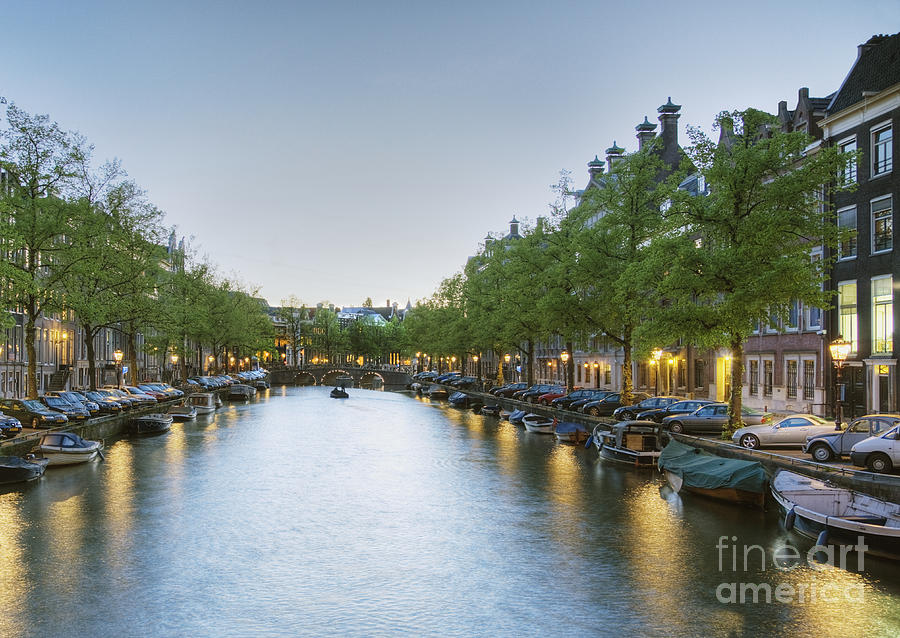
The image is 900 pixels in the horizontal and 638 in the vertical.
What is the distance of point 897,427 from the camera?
94.2 feet

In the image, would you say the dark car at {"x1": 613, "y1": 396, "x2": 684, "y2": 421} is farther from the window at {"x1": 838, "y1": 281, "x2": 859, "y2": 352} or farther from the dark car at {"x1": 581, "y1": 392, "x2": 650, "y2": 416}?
the window at {"x1": 838, "y1": 281, "x2": 859, "y2": 352}

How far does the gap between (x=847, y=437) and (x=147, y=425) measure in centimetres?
4790

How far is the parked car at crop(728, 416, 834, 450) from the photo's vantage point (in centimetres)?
3641

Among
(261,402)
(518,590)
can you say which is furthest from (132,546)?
(261,402)

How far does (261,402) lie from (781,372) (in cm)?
6883

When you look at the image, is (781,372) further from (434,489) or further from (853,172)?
(434,489)

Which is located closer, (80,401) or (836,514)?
(836,514)

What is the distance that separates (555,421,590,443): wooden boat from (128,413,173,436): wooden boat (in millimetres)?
30123

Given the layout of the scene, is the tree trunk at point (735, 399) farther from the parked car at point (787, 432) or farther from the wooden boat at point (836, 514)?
the wooden boat at point (836, 514)

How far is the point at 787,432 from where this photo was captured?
3650 centimetres

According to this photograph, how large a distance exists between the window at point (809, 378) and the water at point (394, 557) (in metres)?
19.2

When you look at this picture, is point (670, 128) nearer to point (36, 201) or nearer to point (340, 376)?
point (36, 201)

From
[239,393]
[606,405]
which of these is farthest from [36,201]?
[239,393]

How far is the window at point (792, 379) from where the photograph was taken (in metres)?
55.8
